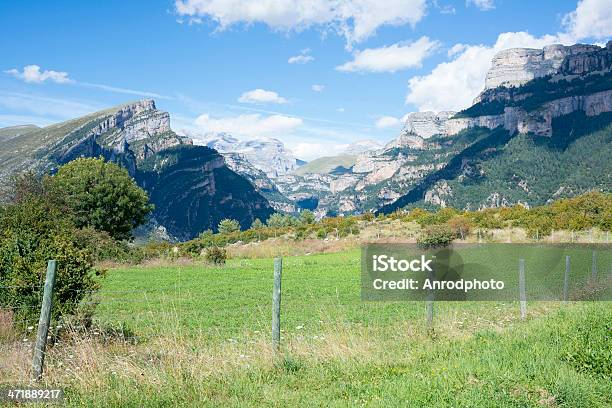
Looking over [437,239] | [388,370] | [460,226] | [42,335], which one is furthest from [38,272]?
[460,226]

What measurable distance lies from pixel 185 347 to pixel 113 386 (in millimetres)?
1625

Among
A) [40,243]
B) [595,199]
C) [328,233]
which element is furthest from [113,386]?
[595,199]

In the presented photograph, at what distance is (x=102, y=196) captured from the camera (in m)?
50.8

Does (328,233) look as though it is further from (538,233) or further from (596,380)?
(596,380)

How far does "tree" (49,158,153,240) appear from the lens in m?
50.0

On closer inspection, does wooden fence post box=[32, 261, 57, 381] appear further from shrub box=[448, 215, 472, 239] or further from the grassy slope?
shrub box=[448, 215, 472, 239]

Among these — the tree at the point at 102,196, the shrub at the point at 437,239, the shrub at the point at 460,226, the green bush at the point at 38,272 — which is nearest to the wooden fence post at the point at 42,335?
the green bush at the point at 38,272

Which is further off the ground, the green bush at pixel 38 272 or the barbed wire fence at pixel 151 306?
the green bush at pixel 38 272

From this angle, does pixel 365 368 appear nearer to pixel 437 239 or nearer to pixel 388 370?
pixel 388 370

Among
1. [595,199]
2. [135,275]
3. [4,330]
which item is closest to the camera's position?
[4,330]

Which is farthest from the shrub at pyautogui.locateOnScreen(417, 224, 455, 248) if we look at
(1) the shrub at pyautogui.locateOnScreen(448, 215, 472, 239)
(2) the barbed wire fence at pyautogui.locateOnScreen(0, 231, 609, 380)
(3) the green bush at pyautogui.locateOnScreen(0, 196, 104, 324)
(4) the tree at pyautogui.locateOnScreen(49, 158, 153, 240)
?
(4) the tree at pyautogui.locateOnScreen(49, 158, 153, 240)

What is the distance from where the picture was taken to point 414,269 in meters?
26.6

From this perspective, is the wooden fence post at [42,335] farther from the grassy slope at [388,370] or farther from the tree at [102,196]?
the tree at [102,196]

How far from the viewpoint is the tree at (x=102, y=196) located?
5000 cm
